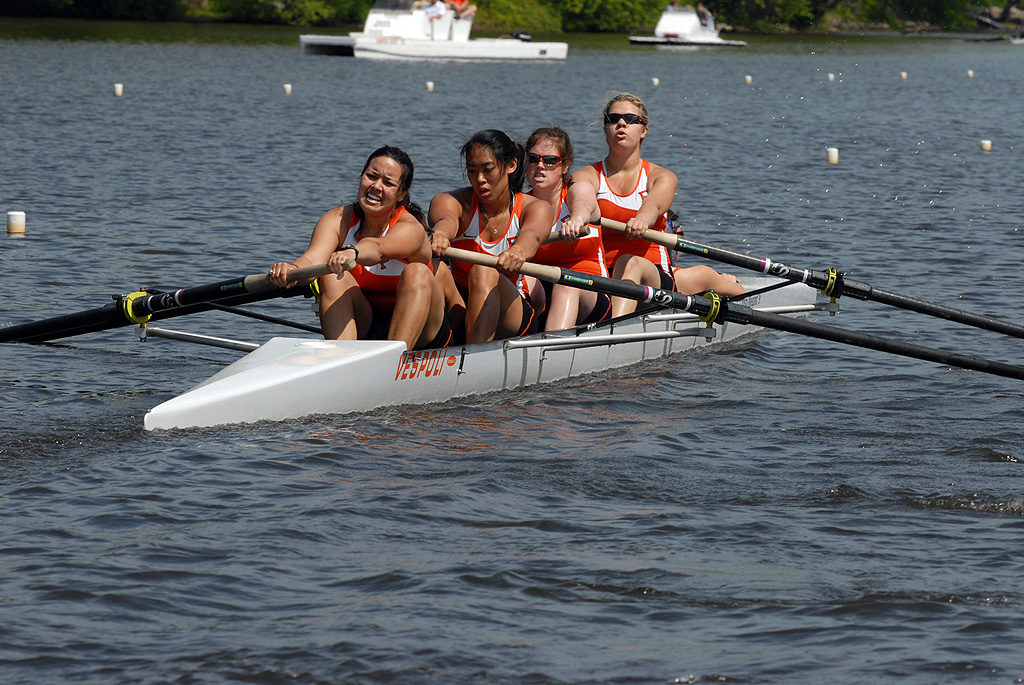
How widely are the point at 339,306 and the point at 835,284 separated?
129 inches

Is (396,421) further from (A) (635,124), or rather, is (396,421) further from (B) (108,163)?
(B) (108,163)

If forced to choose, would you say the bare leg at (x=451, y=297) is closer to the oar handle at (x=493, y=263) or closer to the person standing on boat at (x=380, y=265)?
the person standing on boat at (x=380, y=265)

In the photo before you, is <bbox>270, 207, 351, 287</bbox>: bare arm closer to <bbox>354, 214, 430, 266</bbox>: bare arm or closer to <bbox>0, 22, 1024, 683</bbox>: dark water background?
<bbox>354, 214, 430, 266</bbox>: bare arm

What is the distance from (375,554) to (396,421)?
1957mm

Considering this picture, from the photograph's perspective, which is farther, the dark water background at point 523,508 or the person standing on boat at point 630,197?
the person standing on boat at point 630,197

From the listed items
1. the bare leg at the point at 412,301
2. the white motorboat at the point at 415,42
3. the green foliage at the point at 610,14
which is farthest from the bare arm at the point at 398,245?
the green foliage at the point at 610,14

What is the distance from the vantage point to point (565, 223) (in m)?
7.77

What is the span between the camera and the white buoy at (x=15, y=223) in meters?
12.5

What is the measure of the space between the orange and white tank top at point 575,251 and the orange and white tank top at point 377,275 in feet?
4.17

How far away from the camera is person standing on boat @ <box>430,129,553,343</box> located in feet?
23.6

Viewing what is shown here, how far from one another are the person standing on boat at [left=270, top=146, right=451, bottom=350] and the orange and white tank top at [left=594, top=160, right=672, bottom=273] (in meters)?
1.65

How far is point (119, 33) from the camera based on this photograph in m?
49.9

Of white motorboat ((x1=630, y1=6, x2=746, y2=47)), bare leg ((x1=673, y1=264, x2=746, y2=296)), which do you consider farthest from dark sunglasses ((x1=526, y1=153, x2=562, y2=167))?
white motorboat ((x1=630, y1=6, x2=746, y2=47))

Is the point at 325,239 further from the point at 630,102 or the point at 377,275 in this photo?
the point at 630,102
